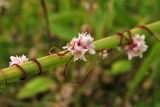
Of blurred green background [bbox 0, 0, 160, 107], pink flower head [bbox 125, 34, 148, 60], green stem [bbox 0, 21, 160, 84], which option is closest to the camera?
green stem [bbox 0, 21, 160, 84]

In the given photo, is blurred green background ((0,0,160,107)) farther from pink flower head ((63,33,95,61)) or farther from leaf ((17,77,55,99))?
pink flower head ((63,33,95,61))

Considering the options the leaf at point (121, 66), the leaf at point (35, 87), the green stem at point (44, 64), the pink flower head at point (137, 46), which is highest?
the leaf at point (35, 87)

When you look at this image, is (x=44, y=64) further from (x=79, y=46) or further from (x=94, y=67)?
(x=94, y=67)

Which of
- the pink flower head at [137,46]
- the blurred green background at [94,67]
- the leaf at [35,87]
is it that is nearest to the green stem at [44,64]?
the pink flower head at [137,46]

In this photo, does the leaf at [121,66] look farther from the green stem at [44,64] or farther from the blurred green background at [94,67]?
the green stem at [44,64]

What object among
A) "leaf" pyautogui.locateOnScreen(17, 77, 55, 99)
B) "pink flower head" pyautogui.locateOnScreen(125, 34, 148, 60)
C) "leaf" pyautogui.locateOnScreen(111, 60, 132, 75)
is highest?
"leaf" pyautogui.locateOnScreen(17, 77, 55, 99)

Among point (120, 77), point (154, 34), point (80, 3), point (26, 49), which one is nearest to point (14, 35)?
point (26, 49)

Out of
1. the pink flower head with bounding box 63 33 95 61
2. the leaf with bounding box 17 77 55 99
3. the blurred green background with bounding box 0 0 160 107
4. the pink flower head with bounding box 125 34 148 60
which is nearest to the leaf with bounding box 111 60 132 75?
the blurred green background with bounding box 0 0 160 107

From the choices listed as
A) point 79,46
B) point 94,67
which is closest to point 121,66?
point 94,67
